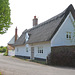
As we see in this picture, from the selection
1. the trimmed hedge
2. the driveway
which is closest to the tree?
the driveway

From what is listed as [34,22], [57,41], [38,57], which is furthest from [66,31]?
[34,22]

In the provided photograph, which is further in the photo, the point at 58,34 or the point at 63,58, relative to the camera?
the point at 58,34

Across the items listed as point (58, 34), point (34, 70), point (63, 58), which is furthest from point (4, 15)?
point (58, 34)

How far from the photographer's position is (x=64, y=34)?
1800 centimetres

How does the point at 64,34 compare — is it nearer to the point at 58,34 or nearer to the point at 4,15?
the point at 58,34

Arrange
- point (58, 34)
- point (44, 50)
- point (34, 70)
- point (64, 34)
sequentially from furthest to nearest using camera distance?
point (44, 50) → point (64, 34) → point (58, 34) → point (34, 70)

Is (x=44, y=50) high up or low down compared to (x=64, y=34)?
down

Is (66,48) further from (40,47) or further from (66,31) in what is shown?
(40,47)

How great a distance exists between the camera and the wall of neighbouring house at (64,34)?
17094 millimetres

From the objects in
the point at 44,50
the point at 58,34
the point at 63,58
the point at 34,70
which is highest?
the point at 58,34

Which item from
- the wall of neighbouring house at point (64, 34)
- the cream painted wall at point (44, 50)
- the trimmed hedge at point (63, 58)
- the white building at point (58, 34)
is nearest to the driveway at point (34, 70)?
→ the trimmed hedge at point (63, 58)

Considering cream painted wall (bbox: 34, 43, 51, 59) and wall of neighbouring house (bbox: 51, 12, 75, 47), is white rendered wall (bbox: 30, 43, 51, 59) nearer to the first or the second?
cream painted wall (bbox: 34, 43, 51, 59)

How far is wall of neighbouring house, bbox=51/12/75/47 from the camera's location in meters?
17.1

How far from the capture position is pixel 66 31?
18203 millimetres
